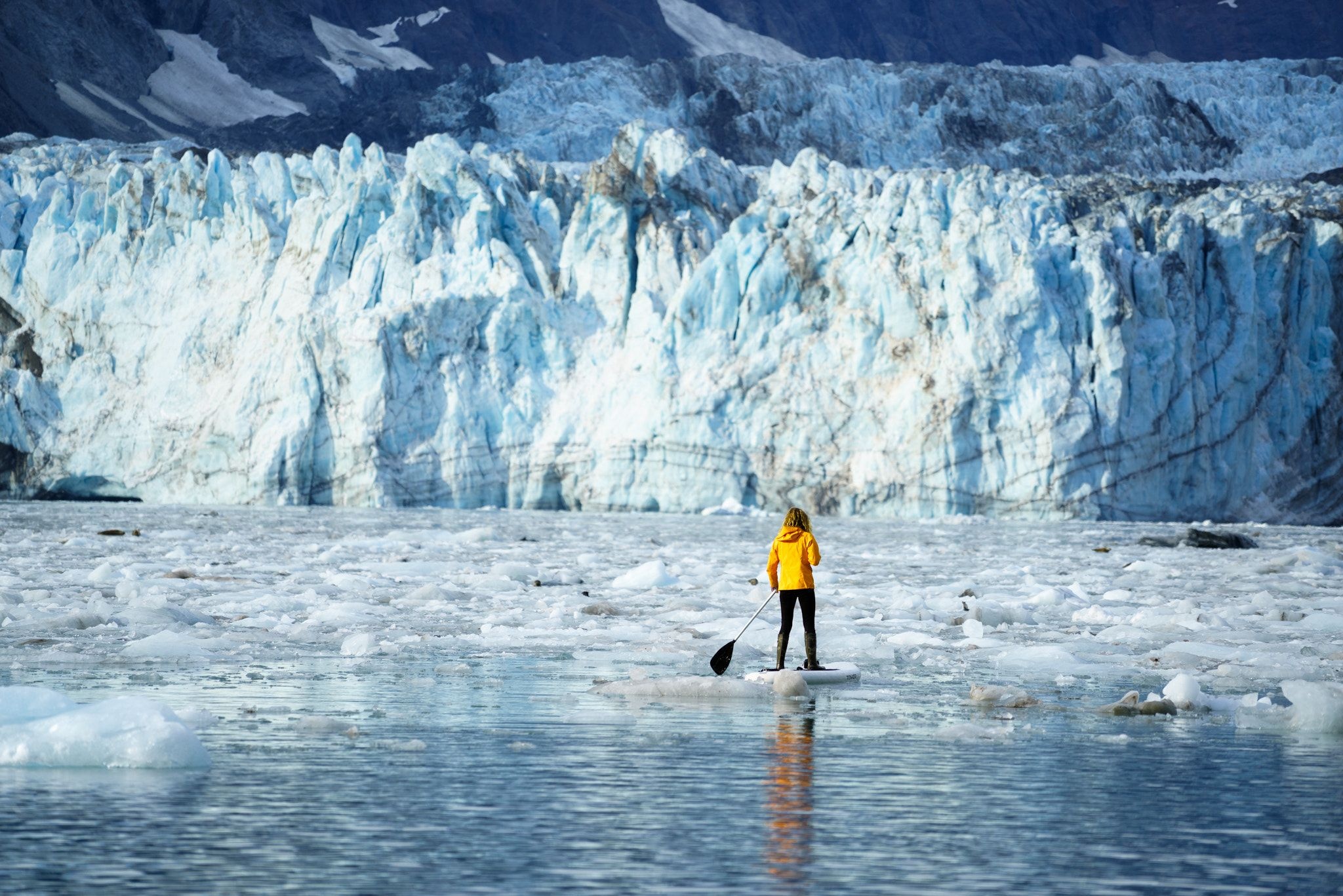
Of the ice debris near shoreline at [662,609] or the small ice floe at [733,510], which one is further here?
the small ice floe at [733,510]

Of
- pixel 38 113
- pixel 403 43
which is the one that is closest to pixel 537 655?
pixel 38 113

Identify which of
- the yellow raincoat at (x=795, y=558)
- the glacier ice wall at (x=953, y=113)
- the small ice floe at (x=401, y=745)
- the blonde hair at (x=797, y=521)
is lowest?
the small ice floe at (x=401, y=745)

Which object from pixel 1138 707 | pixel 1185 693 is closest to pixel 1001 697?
pixel 1138 707

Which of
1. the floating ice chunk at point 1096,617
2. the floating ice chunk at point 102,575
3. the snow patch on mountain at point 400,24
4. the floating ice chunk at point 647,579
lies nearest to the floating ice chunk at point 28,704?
the floating ice chunk at point 1096,617

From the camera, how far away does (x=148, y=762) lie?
187 inches

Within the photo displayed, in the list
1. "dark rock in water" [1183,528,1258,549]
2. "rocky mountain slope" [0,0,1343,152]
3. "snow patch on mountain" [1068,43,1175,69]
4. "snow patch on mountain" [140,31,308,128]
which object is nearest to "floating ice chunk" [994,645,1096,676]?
"dark rock in water" [1183,528,1258,549]

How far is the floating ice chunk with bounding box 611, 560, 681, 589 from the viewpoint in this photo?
13.2 m

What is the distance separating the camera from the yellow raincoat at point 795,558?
7672mm

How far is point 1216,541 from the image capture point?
2114cm

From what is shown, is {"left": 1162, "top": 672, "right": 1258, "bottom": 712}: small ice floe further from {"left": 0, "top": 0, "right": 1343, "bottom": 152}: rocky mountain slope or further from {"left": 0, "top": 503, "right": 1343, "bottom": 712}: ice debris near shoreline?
{"left": 0, "top": 0, "right": 1343, "bottom": 152}: rocky mountain slope

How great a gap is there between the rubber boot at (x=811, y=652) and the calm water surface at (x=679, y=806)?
3.23 feet

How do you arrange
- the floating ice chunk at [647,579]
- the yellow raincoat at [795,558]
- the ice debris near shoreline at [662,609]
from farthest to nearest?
the floating ice chunk at [647,579], the ice debris near shoreline at [662,609], the yellow raincoat at [795,558]

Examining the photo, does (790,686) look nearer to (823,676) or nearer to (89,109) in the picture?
(823,676)

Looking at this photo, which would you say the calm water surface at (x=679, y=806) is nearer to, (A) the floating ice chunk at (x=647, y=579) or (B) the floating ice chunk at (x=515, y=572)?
(A) the floating ice chunk at (x=647, y=579)
